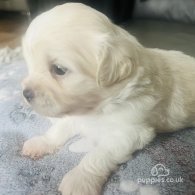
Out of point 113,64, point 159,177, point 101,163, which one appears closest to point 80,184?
point 101,163

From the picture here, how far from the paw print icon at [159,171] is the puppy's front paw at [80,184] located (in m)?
0.21

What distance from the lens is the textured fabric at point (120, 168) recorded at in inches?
54.4

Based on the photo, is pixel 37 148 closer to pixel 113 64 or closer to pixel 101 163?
pixel 101 163

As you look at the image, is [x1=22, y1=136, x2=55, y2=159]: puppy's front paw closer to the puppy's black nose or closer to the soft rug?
the soft rug

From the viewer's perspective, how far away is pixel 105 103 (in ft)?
4.51

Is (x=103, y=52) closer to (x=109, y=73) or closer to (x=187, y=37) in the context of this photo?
(x=109, y=73)

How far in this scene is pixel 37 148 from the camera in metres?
1.56

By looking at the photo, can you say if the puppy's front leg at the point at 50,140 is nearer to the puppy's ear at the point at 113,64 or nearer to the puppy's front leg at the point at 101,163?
the puppy's front leg at the point at 101,163

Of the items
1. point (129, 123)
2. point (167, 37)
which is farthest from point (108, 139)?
point (167, 37)

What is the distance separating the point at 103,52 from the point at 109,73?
0.23 feet

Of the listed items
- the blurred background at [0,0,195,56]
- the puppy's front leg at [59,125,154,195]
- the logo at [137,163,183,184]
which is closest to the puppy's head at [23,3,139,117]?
the puppy's front leg at [59,125,154,195]

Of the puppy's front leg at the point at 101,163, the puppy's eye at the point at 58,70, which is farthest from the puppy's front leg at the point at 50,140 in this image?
the puppy's eye at the point at 58,70

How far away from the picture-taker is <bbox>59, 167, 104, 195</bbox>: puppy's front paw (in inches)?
51.9

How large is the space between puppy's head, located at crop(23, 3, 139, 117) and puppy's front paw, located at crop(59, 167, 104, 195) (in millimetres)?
228
